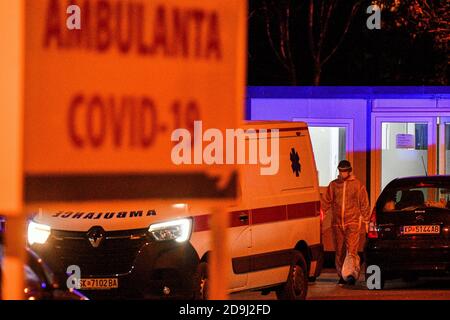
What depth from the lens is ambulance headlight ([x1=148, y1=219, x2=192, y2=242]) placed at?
43.0 ft

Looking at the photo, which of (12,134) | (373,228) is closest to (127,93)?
(12,134)

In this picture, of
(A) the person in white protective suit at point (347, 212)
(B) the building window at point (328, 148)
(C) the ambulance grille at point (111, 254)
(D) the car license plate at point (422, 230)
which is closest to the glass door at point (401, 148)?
(B) the building window at point (328, 148)

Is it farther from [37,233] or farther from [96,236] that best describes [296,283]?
[37,233]

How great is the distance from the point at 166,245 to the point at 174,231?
18 centimetres

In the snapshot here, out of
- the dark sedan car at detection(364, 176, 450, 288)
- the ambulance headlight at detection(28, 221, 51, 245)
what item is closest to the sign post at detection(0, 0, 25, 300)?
the ambulance headlight at detection(28, 221, 51, 245)

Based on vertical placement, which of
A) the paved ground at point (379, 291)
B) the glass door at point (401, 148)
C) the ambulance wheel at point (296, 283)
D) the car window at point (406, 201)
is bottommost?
the paved ground at point (379, 291)

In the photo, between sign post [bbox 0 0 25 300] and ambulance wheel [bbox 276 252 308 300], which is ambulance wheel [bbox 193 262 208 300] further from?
sign post [bbox 0 0 25 300]

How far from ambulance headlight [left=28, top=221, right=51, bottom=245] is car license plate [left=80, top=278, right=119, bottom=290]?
80cm

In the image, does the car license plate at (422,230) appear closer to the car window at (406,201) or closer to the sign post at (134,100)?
the car window at (406,201)

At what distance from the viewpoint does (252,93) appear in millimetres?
20547

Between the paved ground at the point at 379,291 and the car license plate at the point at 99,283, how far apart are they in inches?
84.9

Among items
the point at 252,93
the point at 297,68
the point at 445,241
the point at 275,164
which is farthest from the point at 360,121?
the point at 297,68

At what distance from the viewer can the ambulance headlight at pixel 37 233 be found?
44.2 ft

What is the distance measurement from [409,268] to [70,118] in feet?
39.1
